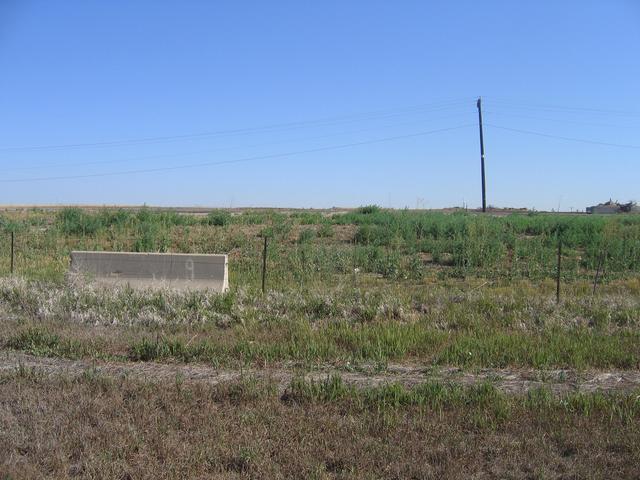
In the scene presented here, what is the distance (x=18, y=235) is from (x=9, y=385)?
623 inches

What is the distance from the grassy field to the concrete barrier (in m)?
0.52

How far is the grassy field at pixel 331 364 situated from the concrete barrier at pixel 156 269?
20.4 inches

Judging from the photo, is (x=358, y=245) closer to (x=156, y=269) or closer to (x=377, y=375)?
(x=156, y=269)

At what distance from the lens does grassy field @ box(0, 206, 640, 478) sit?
4.89 metres

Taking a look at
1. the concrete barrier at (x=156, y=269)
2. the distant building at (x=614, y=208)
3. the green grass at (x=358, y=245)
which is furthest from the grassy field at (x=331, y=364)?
the distant building at (x=614, y=208)

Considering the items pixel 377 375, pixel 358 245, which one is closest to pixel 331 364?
pixel 377 375

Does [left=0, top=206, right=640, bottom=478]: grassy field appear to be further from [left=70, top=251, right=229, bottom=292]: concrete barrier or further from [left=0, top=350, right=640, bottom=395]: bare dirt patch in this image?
[left=70, top=251, right=229, bottom=292]: concrete barrier

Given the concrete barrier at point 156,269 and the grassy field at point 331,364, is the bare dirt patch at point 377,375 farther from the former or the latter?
the concrete barrier at point 156,269

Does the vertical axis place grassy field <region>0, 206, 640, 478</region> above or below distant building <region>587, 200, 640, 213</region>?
below

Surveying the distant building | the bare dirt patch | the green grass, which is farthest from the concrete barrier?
the distant building

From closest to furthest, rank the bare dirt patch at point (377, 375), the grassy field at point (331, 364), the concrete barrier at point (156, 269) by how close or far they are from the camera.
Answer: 1. the grassy field at point (331, 364)
2. the bare dirt patch at point (377, 375)
3. the concrete barrier at point (156, 269)

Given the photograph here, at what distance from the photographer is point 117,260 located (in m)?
13.5

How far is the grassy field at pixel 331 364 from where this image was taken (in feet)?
16.0

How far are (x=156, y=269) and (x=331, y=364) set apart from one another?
21.3ft
